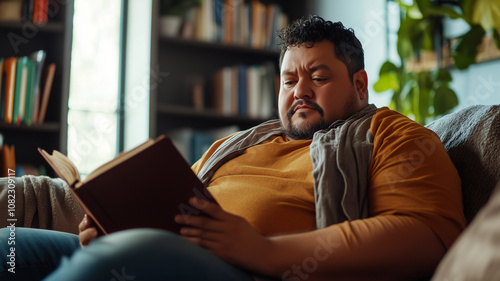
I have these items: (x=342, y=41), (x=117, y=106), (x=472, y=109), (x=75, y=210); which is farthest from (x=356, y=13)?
(x=75, y=210)

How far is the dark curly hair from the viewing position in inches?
54.4

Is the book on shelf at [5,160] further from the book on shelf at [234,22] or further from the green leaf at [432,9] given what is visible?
the green leaf at [432,9]

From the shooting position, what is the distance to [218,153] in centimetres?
142

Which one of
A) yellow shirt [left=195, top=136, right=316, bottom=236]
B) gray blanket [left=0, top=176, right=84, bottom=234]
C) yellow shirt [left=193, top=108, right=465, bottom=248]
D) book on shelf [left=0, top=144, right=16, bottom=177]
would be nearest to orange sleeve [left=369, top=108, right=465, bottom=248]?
yellow shirt [left=193, top=108, right=465, bottom=248]

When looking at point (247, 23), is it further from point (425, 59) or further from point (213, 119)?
point (425, 59)

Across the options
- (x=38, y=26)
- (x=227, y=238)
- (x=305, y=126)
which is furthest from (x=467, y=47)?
(x=38, y=26)

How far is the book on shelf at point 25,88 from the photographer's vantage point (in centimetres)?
251

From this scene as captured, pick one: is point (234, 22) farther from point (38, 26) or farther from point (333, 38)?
point (333, 38)

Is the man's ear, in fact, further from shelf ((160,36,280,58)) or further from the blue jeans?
shelf ((160,36,280,58))

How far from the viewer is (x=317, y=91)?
1.37m

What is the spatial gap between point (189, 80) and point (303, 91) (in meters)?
1.82

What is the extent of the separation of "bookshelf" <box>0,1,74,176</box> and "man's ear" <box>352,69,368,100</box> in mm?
1705

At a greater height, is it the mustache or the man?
the mustache

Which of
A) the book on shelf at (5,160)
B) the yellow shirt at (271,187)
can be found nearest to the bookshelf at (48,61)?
the book on shelf at (5,160)
